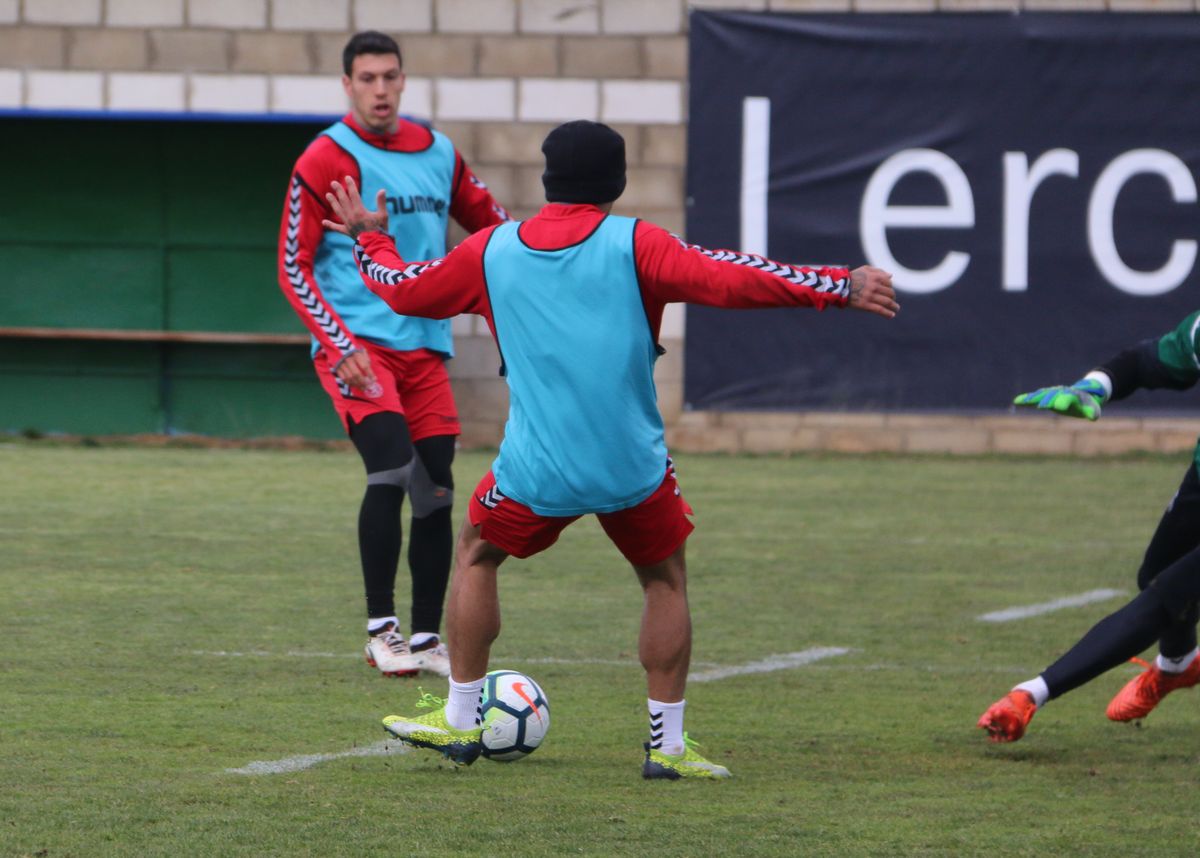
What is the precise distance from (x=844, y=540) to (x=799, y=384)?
5.92m

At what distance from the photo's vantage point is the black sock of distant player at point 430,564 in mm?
7188

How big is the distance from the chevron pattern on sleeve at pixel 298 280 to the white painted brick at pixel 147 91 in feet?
33.9

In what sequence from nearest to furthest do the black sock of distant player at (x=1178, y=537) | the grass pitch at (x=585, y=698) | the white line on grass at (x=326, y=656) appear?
1. the grass pitch at (x=585, y=698)
2. the black sock of distant player at (x=1178, y=537)
3. the white line on grass at (x=326, y=656)

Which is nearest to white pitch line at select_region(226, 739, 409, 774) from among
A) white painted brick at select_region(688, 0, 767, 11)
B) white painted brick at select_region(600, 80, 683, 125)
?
white painted brick at select_region(600, 80, 683, 125)

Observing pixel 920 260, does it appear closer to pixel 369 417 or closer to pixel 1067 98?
pixel 1067 98

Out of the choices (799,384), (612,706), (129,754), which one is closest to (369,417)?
(612,706)

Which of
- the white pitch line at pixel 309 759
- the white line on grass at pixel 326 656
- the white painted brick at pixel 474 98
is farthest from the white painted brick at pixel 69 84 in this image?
the white pitch line at pixel 309 759

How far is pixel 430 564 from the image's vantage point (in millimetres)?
7262

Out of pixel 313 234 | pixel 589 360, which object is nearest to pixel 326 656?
pixel 313 234

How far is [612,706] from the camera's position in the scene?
257 inches

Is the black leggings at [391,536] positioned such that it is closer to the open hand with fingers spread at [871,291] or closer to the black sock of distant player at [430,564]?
the black sock of distant player at [430,564]

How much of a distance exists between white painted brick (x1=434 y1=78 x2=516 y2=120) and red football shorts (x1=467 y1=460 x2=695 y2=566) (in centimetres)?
1178

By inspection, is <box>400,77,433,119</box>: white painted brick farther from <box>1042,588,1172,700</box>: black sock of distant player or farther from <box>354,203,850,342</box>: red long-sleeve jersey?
<box>1042,588,1172,700</box>: black sock of distant player

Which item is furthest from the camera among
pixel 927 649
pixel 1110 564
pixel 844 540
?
pixel 844 540
